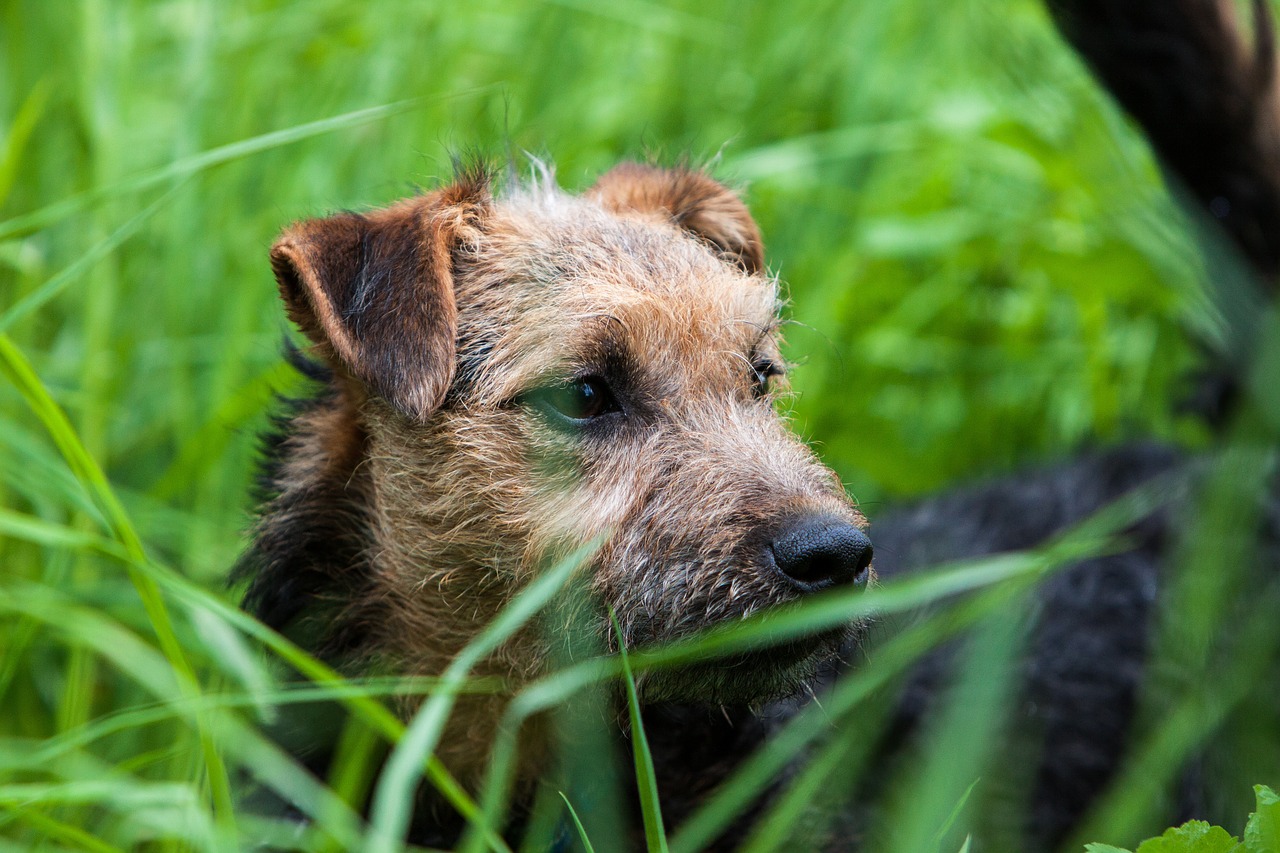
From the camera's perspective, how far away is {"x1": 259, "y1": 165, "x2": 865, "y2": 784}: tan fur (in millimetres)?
2225

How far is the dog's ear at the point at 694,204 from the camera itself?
315 centimetres

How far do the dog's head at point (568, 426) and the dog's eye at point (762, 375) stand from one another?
14mm

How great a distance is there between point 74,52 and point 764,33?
9.07 feet

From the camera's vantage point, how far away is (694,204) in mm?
3154

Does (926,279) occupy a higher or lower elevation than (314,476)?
lower

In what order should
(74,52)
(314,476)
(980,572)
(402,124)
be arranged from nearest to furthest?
(980,572)
(314,476)
(74,52)
(402,124)

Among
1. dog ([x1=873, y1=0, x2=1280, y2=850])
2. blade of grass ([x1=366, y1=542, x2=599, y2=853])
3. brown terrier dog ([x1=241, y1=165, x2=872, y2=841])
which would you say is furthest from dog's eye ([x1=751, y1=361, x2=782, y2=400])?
blade of grass ([x1=366, y1=542, x2=599, y2=853])

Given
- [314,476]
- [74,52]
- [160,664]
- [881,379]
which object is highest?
[74,52]

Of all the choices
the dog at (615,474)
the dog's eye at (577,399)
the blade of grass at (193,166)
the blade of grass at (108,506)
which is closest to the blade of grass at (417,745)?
the dog at (615,474)

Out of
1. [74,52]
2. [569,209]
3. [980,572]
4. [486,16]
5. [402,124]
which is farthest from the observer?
[486,16]

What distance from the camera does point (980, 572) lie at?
1986 mm

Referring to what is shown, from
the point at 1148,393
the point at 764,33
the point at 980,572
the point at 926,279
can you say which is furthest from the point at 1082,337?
the point at 980,572

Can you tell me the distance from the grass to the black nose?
0.48 ft

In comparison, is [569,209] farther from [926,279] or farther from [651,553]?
[926,279]
